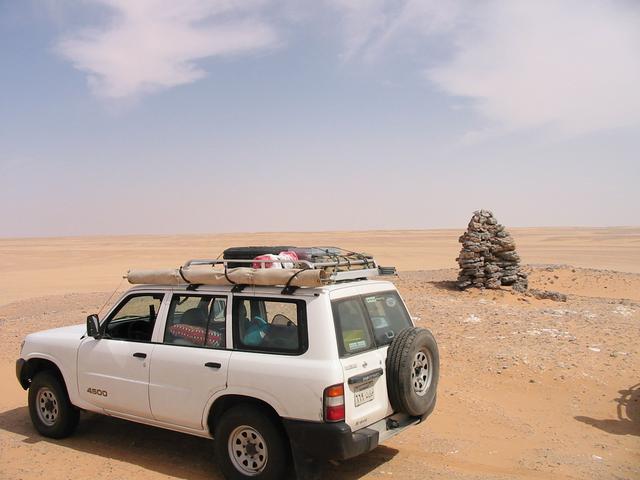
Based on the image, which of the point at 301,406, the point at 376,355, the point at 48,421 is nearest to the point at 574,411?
the point at 376,355

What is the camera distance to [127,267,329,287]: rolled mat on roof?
5254 millimetres

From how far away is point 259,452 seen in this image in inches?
212

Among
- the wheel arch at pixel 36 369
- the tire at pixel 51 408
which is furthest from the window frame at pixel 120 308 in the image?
the tire at pixel 51 408

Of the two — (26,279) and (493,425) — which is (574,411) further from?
(26,279)

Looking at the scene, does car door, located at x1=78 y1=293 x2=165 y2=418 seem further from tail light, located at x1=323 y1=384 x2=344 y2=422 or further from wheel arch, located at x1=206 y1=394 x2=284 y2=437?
tail light, located at x1=323 y1=384 x2=344 y2=422

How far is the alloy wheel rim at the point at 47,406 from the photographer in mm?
Result: 6957

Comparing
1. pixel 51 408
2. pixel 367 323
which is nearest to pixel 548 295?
pixel 367 323

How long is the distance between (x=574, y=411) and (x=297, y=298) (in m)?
4.47

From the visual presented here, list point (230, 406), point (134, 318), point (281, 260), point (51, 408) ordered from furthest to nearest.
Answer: point (51, 408) < point (134, 318) < point (281, 260) < point (230, 406)

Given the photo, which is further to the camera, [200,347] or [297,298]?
[200,347]

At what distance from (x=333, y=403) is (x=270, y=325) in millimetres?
1049

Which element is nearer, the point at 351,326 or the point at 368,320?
the point at 351,326

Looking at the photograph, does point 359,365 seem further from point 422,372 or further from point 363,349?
point 422,372

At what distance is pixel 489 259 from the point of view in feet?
58.6
